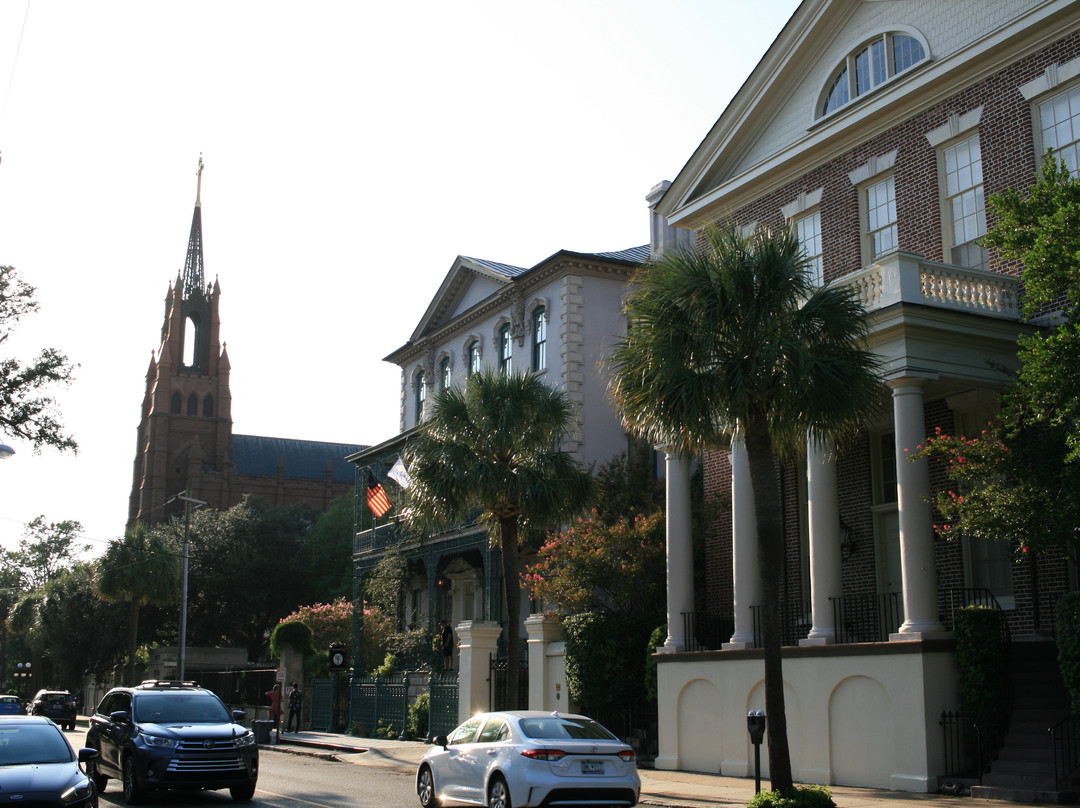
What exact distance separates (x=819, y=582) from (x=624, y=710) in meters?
7.03

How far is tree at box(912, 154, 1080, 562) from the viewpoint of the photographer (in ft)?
46.1

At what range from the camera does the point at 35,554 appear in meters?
97.1

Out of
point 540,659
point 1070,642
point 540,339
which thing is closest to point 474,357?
point 540,339

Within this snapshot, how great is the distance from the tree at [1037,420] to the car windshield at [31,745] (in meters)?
11.7

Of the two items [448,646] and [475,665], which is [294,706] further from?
[475,665]

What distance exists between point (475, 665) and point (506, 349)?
11584mm

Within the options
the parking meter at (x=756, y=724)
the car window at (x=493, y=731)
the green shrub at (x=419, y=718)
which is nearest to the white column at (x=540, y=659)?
the green shrub at (x=419, y=718)

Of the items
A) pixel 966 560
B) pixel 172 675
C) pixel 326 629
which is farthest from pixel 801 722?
pixel 172 675

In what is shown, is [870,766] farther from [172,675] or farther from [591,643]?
[172,675]

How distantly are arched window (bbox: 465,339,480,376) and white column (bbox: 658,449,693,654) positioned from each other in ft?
51.4

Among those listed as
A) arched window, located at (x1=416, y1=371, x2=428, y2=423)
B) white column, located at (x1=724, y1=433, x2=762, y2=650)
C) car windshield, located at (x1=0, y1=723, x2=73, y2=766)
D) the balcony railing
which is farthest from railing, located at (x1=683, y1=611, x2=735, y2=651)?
arched window, located at (x1=416, y1=371, x2=428, y2=423)

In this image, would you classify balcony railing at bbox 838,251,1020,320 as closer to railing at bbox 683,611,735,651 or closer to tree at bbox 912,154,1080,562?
tree at bbox 912,154,1080,562

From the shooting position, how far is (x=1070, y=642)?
14.6 meters

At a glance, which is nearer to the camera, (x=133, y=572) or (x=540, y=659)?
(x=540, y=659)
